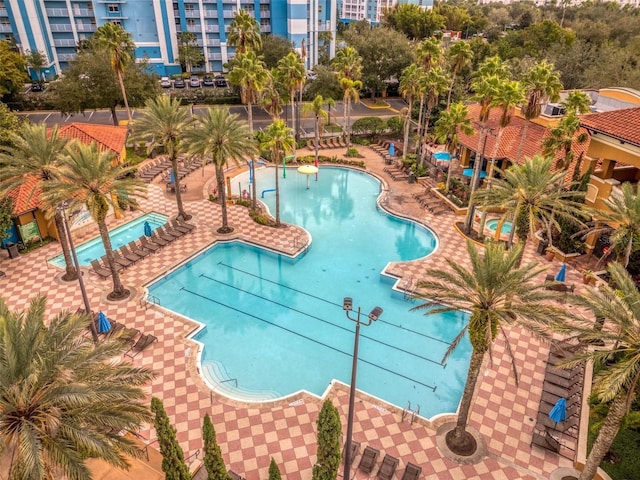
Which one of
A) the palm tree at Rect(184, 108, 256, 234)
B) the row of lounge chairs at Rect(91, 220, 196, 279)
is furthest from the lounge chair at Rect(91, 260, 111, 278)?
the palm tree at Rect(184, 108, 256, 234)

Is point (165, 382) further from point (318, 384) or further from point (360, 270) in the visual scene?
point (360, 270)

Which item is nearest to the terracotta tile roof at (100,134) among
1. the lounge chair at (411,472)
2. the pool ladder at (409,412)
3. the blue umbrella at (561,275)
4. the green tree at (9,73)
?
the green tree at (9,73)

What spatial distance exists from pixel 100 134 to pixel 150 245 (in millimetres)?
14239

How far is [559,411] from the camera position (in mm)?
17906

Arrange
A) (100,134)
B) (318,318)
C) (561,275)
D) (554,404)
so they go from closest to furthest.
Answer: (554,404), (318,318), (561,275), (100,134)

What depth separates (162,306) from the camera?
86.8 feet

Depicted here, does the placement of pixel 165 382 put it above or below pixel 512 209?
below

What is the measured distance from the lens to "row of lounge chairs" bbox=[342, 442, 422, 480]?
16500 mm

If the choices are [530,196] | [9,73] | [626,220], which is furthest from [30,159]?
[9,73]

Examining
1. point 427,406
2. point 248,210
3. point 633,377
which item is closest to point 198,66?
point 248,210

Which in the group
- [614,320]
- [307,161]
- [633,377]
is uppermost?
[614,320]

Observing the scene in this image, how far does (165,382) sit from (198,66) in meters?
71.8

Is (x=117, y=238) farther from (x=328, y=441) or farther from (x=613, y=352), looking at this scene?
(x=613, y=352)

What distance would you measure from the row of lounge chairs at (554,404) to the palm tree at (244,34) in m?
36.1
